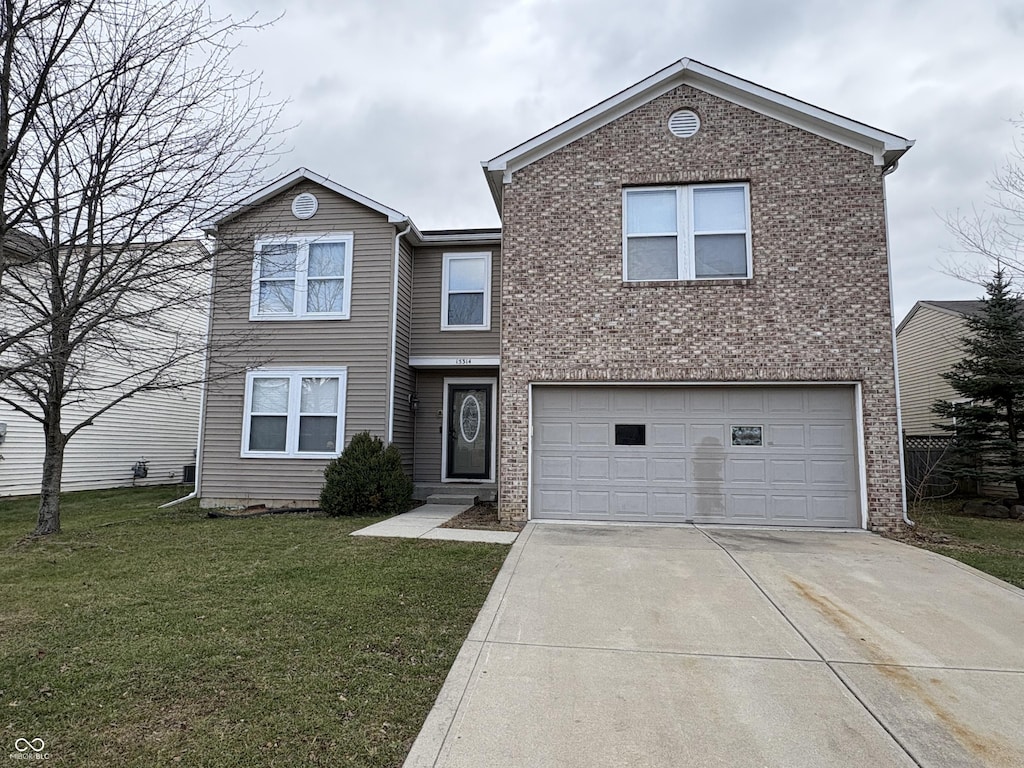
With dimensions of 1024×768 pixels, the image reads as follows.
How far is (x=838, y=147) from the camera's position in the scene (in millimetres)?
8922

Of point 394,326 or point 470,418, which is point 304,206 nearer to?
point 394,326

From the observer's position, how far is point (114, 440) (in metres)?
14.5

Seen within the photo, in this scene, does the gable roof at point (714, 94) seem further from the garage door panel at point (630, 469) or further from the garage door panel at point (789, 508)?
the garage door panel at point (789, 508)

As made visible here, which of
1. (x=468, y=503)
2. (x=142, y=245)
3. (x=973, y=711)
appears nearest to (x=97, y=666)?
(x=142, y=245)

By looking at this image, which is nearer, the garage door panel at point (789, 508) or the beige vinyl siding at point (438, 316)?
the garage door panel at point (789, 508)

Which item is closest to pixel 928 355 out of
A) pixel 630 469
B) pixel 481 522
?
pixel 630 469

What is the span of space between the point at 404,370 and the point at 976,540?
992 cm

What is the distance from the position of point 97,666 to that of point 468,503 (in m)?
7.72

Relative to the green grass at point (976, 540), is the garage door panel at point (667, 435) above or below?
above

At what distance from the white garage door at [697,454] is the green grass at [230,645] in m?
2.54

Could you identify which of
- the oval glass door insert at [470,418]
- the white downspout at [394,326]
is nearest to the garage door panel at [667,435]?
the oval glass door insert at [470,418]

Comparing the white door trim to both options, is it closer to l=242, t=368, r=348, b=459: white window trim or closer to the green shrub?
the green shrub

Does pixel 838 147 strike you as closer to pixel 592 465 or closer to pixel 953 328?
pixel 592 465

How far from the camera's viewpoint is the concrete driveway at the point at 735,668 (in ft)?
9.45
